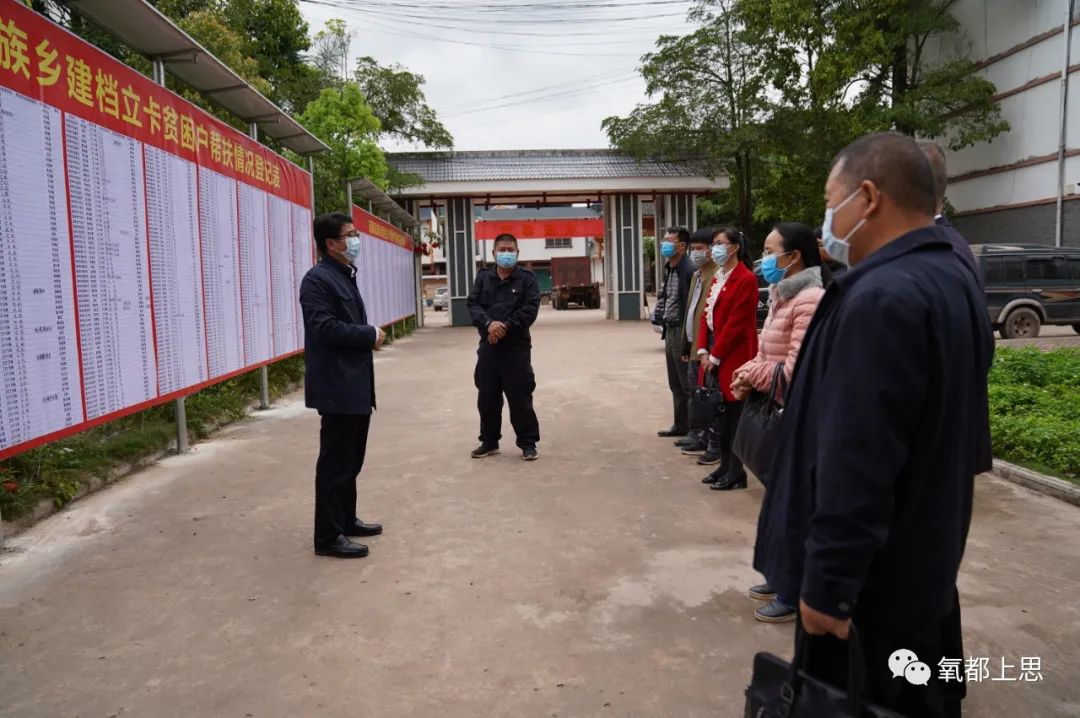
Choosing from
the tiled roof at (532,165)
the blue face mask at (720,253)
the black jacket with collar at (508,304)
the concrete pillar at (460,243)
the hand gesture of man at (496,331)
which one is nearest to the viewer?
the blue face mask at (720,253)

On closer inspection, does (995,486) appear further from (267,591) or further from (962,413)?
(267,591)

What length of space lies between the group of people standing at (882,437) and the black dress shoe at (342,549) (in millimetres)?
2508

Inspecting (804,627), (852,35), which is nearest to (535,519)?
(804,627)

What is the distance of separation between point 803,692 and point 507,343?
4.54 meters

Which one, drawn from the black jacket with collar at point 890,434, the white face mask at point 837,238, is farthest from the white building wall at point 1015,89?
the black jacket with collar at point 890,434

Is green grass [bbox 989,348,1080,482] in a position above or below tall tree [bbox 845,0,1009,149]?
below

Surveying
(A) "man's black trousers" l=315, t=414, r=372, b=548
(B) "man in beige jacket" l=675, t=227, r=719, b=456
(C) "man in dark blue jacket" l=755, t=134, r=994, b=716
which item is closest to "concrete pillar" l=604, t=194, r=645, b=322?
(B) "man in beige jacket" l=675, t=227, r=719, b=456

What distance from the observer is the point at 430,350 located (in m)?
15.3

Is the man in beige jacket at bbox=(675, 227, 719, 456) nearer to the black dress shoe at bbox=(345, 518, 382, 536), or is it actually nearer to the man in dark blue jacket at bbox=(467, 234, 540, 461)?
the man in dark blue jacket at bbox=(467, 234, 540, 461)

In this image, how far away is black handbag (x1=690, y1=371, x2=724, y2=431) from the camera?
4.70 meters

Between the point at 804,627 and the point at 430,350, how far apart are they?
13944 mm

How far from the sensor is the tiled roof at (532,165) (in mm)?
21641

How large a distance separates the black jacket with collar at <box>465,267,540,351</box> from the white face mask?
13.4 ft

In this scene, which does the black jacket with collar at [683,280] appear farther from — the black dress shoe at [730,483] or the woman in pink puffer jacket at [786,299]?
the woman in pink puffer jacket at [786,299]
